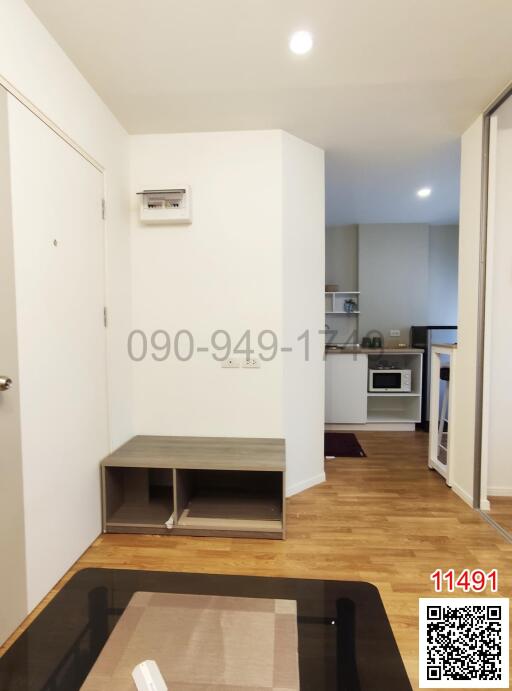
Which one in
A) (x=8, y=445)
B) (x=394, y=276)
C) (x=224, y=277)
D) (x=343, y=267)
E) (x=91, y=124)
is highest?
(x=91, y=124)

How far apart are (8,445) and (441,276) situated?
17.3ft

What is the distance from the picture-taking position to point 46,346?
5.72ft

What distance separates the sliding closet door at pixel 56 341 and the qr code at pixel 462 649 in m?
1.59

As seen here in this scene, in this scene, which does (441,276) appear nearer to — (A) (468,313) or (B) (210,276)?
(A) (468,313)

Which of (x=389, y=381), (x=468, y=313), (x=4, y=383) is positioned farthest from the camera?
(x=389, y=381)

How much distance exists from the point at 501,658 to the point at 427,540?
86 centimetres

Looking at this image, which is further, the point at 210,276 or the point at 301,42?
the point at 210,276

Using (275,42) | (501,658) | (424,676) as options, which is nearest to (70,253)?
(275,42)

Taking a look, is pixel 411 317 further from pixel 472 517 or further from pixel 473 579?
pixel 473 579

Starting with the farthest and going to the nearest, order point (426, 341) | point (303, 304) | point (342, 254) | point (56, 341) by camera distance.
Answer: point (342, 254), point (426, 341), point (303, 304), point (56, 341)

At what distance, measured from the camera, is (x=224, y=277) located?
2672mm

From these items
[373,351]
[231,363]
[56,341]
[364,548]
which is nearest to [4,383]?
[56,341]

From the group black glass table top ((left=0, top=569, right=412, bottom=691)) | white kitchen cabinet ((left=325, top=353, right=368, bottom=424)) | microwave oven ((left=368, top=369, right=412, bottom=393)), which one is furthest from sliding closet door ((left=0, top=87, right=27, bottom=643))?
microwave oven ((left=368, top=369, right=412, bottom=393))

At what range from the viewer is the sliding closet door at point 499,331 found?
2.47m
